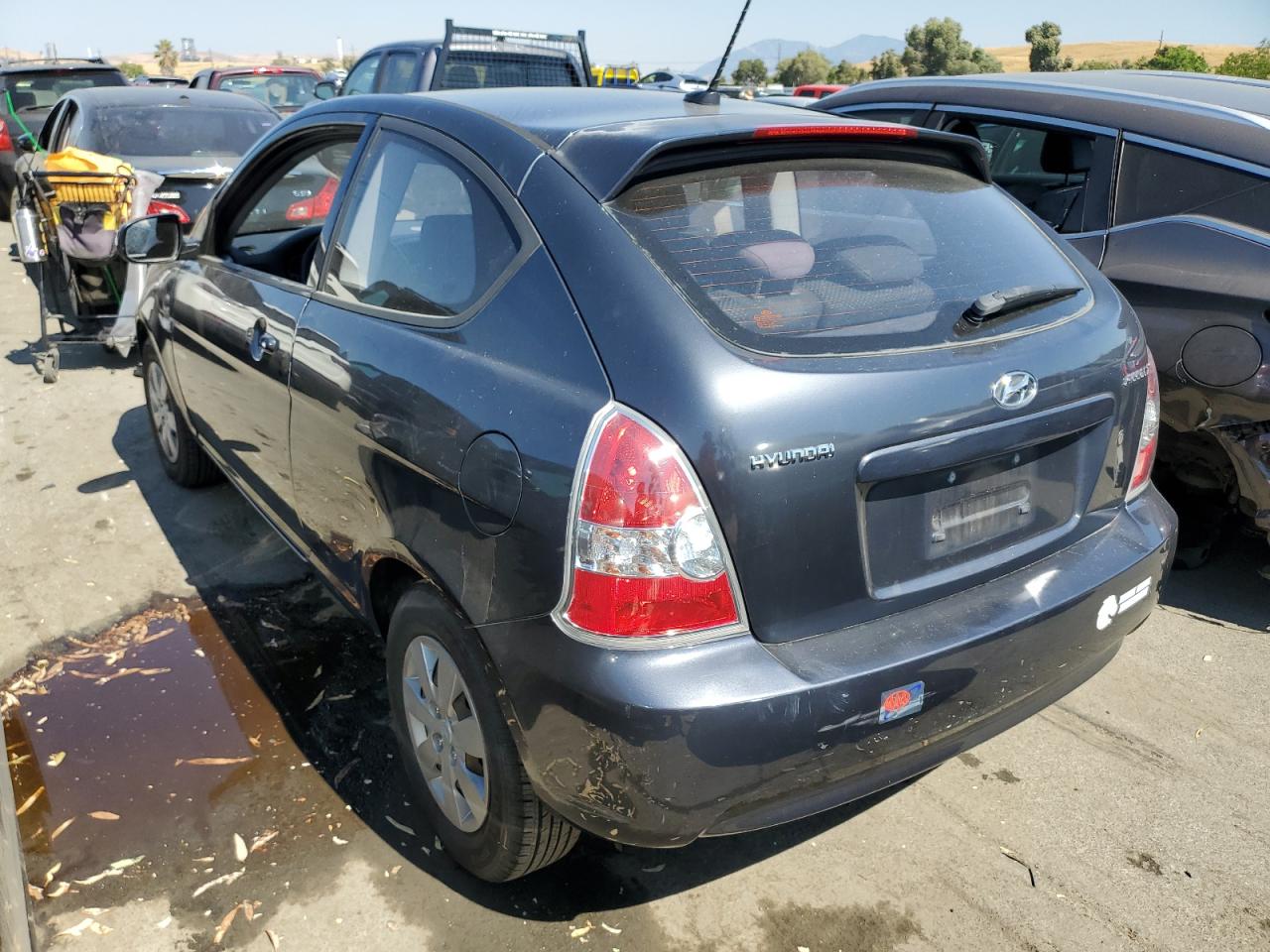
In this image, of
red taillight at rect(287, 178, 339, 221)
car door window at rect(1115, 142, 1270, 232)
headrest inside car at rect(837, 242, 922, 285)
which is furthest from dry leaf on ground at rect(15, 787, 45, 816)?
car door window at rect(1115, 142, 1270, 232)

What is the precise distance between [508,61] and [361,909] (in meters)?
9.46

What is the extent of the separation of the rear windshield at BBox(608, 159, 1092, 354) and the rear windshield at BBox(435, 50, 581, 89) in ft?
26.1

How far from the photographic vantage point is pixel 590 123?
7.99 ft

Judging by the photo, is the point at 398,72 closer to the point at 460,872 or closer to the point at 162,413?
the point at 162,413

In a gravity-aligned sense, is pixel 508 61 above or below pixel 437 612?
above

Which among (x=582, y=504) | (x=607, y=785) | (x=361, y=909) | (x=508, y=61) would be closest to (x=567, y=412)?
(x=582, y=504)

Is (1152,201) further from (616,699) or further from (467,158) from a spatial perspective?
(616,699)

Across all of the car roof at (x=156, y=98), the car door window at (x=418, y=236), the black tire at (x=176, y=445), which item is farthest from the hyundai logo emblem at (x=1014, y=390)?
the car roof at (x=156, y=98)

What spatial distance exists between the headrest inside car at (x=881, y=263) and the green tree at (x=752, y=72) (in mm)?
54327

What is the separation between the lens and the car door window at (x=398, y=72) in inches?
398

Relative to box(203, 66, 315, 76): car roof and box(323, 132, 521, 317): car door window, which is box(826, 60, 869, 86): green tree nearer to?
box(203, 66, 315, 76): car roof

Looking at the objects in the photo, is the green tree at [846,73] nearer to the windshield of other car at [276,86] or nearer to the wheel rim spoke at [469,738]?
the windshield of other car at [276,86]

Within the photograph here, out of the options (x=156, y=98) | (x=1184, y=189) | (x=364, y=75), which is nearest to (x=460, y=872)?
(x=1184, y=189)

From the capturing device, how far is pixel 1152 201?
3.99 meters
